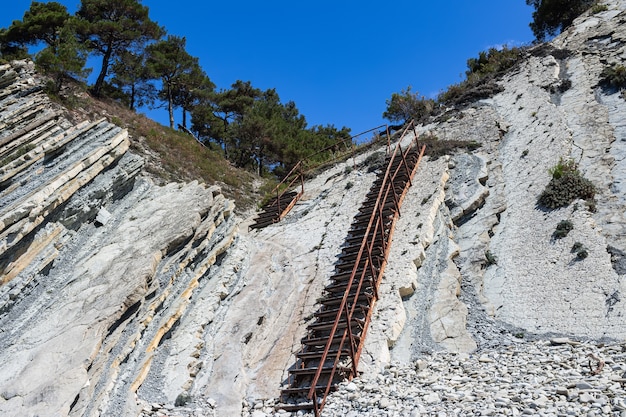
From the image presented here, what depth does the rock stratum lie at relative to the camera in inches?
362

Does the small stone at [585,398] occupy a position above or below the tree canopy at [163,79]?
below

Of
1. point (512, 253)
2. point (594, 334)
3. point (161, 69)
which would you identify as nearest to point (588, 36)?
point (512, 253)

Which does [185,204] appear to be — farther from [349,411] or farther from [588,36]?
[588,36]

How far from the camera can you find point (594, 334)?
9.71 metres

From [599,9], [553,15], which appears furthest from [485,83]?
[553,15]

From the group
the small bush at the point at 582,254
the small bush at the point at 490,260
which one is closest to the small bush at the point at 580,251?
the small bush at the point at 582,254

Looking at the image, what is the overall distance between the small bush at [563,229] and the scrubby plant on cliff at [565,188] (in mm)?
903

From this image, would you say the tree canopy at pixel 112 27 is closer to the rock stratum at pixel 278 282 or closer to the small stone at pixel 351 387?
the rock stratum at pixel 278 282

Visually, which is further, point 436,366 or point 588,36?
point 588,36

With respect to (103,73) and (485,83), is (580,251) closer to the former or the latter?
(485,83)

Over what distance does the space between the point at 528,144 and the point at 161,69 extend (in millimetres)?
25249

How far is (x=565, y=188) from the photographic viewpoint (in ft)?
45.4

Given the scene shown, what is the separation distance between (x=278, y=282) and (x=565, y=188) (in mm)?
7584

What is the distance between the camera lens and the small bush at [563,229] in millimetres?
12531
